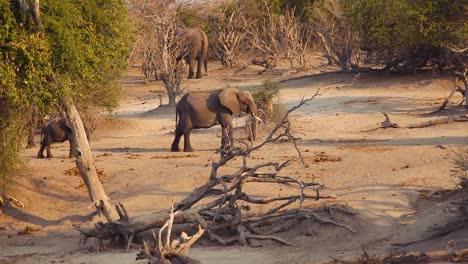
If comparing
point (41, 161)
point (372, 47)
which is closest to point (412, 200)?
point (41, 161)

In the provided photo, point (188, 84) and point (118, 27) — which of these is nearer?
point (118, 27)

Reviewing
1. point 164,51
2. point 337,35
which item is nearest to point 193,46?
point 337,35

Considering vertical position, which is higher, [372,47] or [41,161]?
[372,47]

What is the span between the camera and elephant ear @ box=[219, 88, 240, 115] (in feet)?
60.7

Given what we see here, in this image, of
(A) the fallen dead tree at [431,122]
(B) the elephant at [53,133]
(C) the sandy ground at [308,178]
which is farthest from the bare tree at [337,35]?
(B) the elephant at [53,133]

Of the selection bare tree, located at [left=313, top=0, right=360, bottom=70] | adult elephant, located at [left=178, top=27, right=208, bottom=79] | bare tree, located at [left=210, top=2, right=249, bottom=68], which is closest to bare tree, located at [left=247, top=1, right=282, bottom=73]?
bare tree, located at [left=210, top=2, right=249, bottom=68]

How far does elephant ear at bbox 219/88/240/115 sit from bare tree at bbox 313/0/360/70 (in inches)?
416

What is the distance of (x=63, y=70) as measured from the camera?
13.3 meters

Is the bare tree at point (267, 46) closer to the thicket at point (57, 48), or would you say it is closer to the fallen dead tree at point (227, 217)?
the thicket at point (57, 48)

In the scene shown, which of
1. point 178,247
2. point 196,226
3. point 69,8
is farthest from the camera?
point 69,8

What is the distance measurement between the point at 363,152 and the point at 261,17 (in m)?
21.8

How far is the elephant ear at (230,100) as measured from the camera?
60.7 ft

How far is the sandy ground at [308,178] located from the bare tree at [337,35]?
4.70 m

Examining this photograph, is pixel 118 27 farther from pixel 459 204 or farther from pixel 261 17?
pixel 261 17
